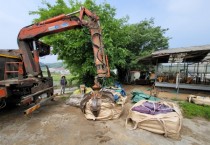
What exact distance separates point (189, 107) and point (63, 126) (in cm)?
490

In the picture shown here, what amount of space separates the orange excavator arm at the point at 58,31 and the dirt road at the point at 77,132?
4.39 ft

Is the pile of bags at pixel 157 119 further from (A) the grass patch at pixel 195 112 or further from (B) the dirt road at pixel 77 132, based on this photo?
(A) the grass patch at pixel 195 112

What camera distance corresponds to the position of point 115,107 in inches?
189

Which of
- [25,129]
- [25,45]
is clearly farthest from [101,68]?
[25,45]

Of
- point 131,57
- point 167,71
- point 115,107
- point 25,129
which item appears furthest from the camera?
point 131,57

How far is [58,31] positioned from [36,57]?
4.48ft

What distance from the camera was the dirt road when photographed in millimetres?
3359

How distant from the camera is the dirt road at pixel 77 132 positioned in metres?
3.36

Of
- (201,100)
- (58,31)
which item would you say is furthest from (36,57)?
(201,100)

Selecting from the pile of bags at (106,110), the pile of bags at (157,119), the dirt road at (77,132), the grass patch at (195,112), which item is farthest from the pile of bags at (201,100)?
the pile of bags at (106,110)

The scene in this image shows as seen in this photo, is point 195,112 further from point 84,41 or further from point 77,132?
point 84,41

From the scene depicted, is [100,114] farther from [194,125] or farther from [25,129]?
[194,125]

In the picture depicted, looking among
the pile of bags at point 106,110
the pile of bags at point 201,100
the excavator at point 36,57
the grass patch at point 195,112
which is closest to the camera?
the pile of bags at point 106,110

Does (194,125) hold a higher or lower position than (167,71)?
lower
